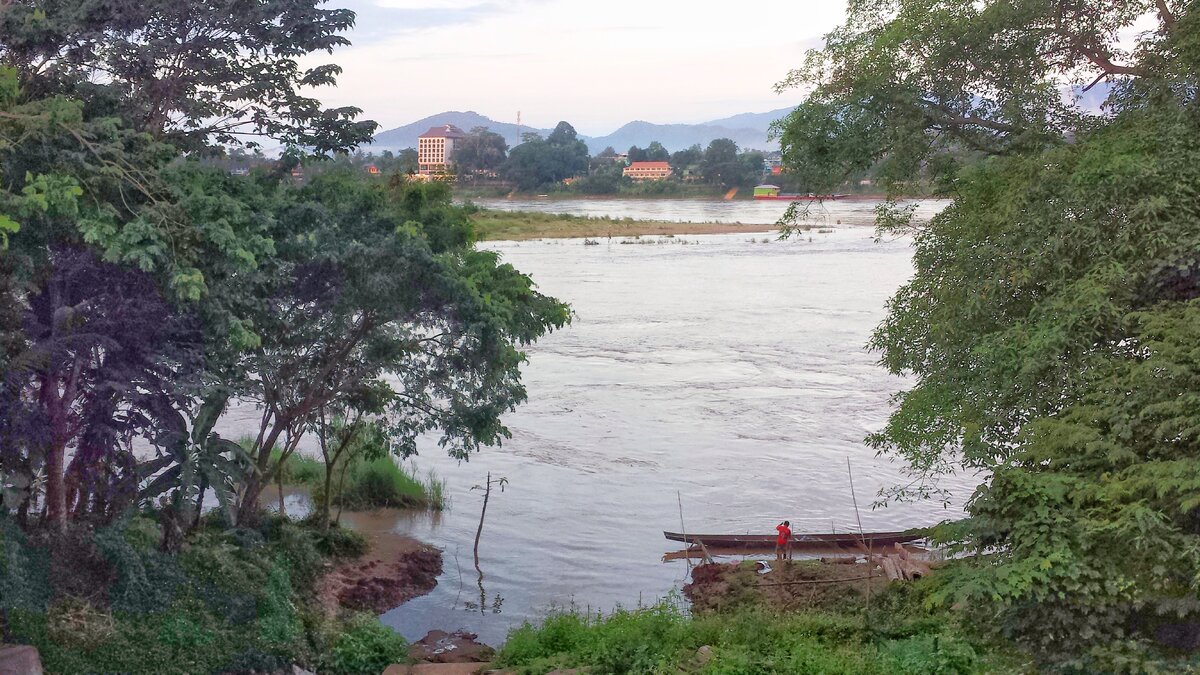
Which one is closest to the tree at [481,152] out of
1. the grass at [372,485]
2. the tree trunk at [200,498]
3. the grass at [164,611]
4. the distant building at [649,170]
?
the distant building at [649,170]

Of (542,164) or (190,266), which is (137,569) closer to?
(190,266)

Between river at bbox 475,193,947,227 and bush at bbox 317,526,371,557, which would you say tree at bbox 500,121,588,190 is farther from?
bush at bbox 317,526,371,557

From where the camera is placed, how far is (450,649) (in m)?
12.8

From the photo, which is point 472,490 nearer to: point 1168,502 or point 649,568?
point 649,568

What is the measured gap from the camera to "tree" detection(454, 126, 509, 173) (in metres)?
75.0

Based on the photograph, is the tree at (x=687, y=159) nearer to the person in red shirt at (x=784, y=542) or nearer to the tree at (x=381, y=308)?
the person in red shirt at (x=784, y=542)

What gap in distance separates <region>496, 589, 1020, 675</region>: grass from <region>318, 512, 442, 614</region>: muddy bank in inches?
185

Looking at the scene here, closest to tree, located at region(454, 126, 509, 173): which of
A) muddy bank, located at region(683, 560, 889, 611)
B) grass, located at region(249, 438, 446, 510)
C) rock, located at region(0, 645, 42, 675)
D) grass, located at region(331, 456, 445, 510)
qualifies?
grass, located at region(249, 438, 446, 510)

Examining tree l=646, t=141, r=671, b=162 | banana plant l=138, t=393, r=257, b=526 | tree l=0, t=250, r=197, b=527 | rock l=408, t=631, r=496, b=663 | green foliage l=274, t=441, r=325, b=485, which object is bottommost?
rock l=408, t=631, r=496, b=663

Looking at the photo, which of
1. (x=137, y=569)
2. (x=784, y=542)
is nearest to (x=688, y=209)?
(x=784, y=542)

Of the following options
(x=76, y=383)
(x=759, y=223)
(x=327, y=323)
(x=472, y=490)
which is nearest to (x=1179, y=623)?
(x=327, y=323)

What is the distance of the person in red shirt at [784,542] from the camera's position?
16422 millimetres

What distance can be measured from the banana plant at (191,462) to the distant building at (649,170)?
85715 mm

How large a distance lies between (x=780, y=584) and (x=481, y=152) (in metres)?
64.2
